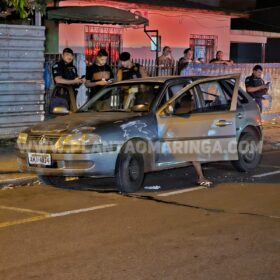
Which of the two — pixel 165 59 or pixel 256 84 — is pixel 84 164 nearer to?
pixel 256 84

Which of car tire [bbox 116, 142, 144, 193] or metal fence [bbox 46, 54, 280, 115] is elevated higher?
metal fence [bbox 46, 54, 280, 115]

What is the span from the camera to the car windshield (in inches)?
358

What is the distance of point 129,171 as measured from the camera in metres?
8.59

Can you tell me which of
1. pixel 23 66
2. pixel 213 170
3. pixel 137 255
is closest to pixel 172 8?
pixel 23 66

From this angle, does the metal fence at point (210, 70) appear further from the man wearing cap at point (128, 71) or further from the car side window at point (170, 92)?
the car side window at point (170, 92)

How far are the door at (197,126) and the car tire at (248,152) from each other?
738 millimetres

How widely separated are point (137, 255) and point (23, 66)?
8.44 metres

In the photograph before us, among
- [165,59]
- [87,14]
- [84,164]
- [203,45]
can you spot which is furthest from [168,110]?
[203,45]

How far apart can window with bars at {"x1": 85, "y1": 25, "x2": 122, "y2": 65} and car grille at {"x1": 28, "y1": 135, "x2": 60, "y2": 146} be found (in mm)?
9007

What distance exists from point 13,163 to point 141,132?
10.1 ft

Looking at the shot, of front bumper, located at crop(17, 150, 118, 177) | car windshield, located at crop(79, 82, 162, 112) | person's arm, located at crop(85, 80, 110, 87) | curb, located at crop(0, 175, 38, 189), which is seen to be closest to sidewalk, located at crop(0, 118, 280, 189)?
curb, located at crop(0, 175, 38, 189)

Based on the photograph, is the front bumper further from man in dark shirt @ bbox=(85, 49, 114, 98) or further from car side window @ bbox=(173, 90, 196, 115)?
man in dark shirt @ bbox=(85, 49, 114, 98)

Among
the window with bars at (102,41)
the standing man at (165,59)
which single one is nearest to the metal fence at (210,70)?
the standing man at (165,59)

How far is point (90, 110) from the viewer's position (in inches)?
377
